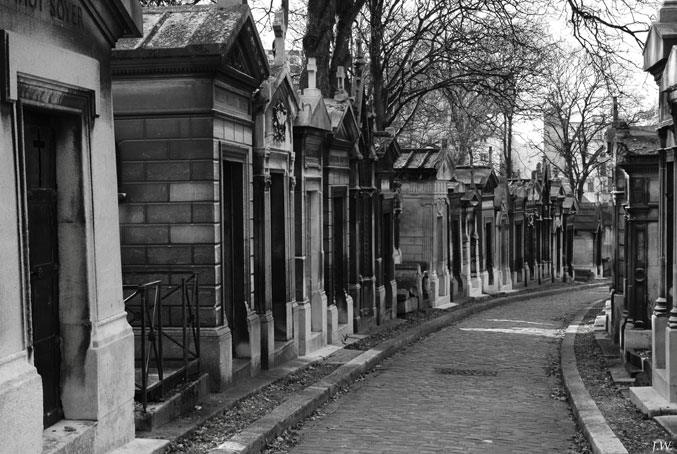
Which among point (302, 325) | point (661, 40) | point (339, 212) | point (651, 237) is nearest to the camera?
point (661, 40)

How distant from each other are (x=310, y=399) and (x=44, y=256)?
4832mm

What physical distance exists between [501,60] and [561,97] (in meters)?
24.4

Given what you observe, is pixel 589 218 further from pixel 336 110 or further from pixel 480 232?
pixel 336 110

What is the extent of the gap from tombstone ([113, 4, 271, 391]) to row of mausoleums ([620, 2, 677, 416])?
14.3 feet

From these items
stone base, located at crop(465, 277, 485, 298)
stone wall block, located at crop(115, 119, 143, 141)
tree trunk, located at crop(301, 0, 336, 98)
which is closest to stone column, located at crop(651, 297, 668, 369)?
stone wall block, located at crop(115, 119, 143, 141)

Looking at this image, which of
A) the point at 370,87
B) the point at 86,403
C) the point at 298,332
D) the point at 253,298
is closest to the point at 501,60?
the point at 370,87

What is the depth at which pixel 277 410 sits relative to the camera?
32.0ft

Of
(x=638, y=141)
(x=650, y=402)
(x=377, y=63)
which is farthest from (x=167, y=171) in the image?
(x=377, y=63)

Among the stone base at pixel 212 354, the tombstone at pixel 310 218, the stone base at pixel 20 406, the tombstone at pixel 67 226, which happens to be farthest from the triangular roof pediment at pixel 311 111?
the stone base at pixel 20 406

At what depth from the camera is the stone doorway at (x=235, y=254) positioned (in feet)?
36.9

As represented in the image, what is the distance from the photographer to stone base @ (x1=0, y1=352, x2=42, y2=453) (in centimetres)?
522

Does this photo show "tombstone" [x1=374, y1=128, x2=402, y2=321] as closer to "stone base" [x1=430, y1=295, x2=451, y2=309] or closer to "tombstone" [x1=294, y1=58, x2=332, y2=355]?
"stone base" [x1=430, y1=295, x2=451, y2=309]

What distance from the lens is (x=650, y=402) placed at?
368 inches

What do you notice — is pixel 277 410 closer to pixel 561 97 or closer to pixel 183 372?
pixel 183 372
